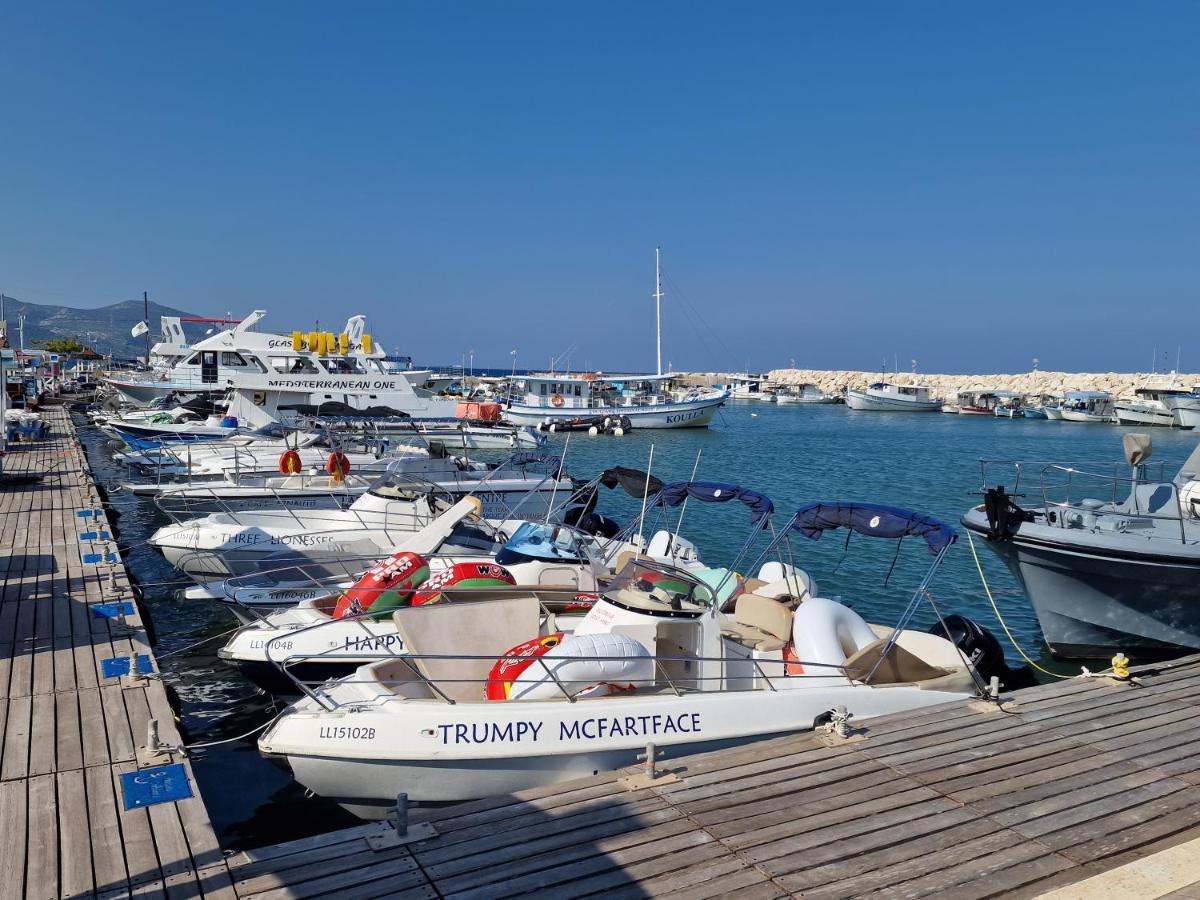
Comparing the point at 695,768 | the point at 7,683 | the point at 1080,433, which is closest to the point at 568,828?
the point at 695,768

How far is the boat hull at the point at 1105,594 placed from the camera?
12172mm

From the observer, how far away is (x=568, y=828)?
584 centimetres

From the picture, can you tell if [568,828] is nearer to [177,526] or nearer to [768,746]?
[768,746]

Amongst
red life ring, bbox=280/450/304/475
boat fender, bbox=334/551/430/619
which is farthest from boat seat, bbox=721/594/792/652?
red life ring, bbox=280/450/304/475

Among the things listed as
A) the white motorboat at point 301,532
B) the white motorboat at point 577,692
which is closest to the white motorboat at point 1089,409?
the white motorboat at point 301,532

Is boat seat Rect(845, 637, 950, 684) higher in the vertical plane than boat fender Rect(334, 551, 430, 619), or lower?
lower

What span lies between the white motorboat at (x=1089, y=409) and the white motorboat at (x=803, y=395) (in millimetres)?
37102

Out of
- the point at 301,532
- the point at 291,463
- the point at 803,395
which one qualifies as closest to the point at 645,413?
the point at 291,463

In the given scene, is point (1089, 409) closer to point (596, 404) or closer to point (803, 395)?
point (803, 395)

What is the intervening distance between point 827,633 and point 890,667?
90cm

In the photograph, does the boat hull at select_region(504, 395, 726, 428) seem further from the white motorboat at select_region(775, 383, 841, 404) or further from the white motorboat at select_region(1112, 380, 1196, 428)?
the white motorboat at select_region(775, 383, 841, 404)

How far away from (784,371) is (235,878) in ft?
591

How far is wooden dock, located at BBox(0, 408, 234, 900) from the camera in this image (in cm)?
531

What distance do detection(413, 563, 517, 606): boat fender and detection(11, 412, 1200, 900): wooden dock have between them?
112 inches
